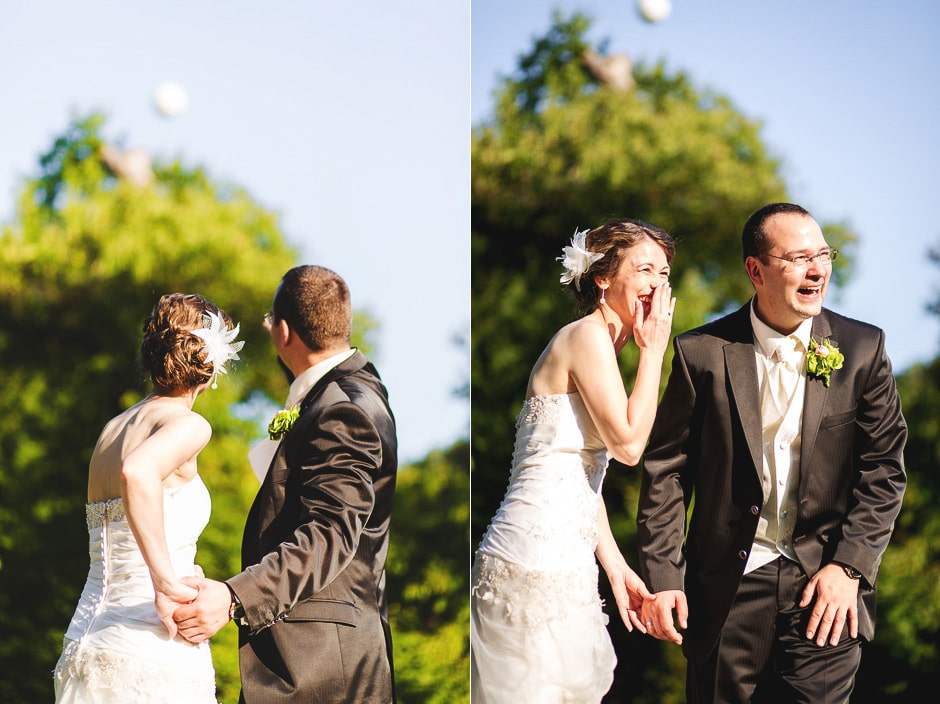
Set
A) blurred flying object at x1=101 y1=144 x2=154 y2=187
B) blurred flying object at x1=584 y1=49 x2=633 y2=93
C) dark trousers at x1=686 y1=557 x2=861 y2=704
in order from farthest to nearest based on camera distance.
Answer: blurred flying object at x1=101 y1=144 x2=154 y2=187
blurred flying object at x1=584 y1=49 x2=633 y2=93
dark trousers at x1=686 y1=557 x2=861 y2=704

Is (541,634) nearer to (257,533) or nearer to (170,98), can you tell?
(257,533)

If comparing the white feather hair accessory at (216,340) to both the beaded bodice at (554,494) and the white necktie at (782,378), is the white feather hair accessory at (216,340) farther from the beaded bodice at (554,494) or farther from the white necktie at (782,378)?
the white necktie at (782,378)

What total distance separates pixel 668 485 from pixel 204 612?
5.26 ft

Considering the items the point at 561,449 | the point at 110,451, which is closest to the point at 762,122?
the point at 561,449

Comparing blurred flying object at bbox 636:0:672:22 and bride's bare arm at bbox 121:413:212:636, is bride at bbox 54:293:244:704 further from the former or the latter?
blurred flying object at bbox 636:0:672:22

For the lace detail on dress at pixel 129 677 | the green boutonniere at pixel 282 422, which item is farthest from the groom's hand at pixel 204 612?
the green boutonniere at pixel 282 422

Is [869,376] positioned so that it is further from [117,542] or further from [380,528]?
[117,542]

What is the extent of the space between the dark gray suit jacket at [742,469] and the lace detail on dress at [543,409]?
1.12 ft

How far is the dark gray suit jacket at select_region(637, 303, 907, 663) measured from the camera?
3652mm

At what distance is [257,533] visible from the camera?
426 cm

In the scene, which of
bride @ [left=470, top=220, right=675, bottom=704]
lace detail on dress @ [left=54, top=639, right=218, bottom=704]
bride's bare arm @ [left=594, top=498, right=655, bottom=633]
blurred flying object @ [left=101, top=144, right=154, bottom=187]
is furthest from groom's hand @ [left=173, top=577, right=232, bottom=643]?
blurred flying object @ [left=101, top=144, right=154, bottom=187]

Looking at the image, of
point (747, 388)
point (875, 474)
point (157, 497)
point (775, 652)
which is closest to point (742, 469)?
point (747, 388)

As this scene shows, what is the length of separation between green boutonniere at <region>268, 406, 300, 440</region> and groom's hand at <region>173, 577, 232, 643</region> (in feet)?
2.04

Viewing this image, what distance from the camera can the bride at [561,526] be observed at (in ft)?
12.3
